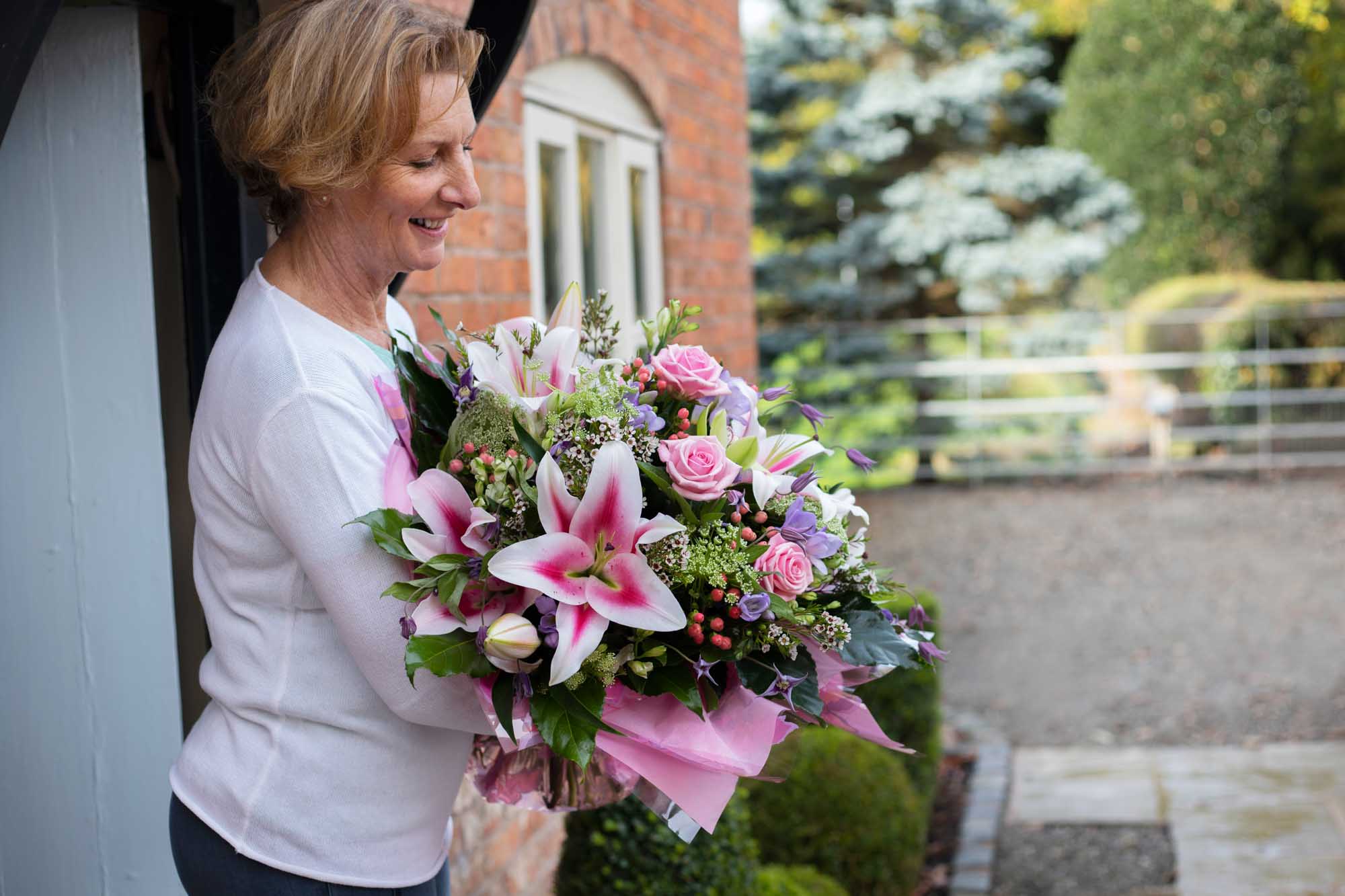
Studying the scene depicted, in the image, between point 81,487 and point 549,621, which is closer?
point 549,621

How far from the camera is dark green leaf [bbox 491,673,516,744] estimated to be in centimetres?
147

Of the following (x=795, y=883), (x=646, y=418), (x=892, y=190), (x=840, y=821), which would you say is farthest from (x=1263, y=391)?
(x=646, y=418)

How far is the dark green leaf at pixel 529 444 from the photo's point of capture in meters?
1.53

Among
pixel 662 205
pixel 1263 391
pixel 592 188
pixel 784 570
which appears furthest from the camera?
pixel 1263 391

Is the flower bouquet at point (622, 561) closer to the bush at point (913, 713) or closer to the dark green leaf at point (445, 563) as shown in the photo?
the dark green leaf at point (445, 563)

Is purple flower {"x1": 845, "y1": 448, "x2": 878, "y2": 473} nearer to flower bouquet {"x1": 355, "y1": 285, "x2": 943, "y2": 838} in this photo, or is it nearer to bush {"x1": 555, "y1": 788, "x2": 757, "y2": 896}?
flower bouquet {"x1": 355, "y1": 285, "x2": 943, "y2": 838}

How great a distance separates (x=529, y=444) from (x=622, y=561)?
186 millimetres

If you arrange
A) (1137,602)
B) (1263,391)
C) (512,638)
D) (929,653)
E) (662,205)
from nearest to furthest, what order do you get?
1. (512,638)
2. (929,653)
3. (662,205)
4. (1137,602)
5. (1263,391)

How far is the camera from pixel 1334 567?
932 cm

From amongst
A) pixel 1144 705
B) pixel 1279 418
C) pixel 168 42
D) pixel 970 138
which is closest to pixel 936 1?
pixel 970 138

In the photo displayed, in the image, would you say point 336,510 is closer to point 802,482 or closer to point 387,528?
point 387,528

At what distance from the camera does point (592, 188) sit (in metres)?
4.48

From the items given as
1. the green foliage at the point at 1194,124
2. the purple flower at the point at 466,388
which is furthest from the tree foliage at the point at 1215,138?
the purple flower at the point at 466,388

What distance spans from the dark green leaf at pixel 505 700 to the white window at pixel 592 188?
2.32 m
